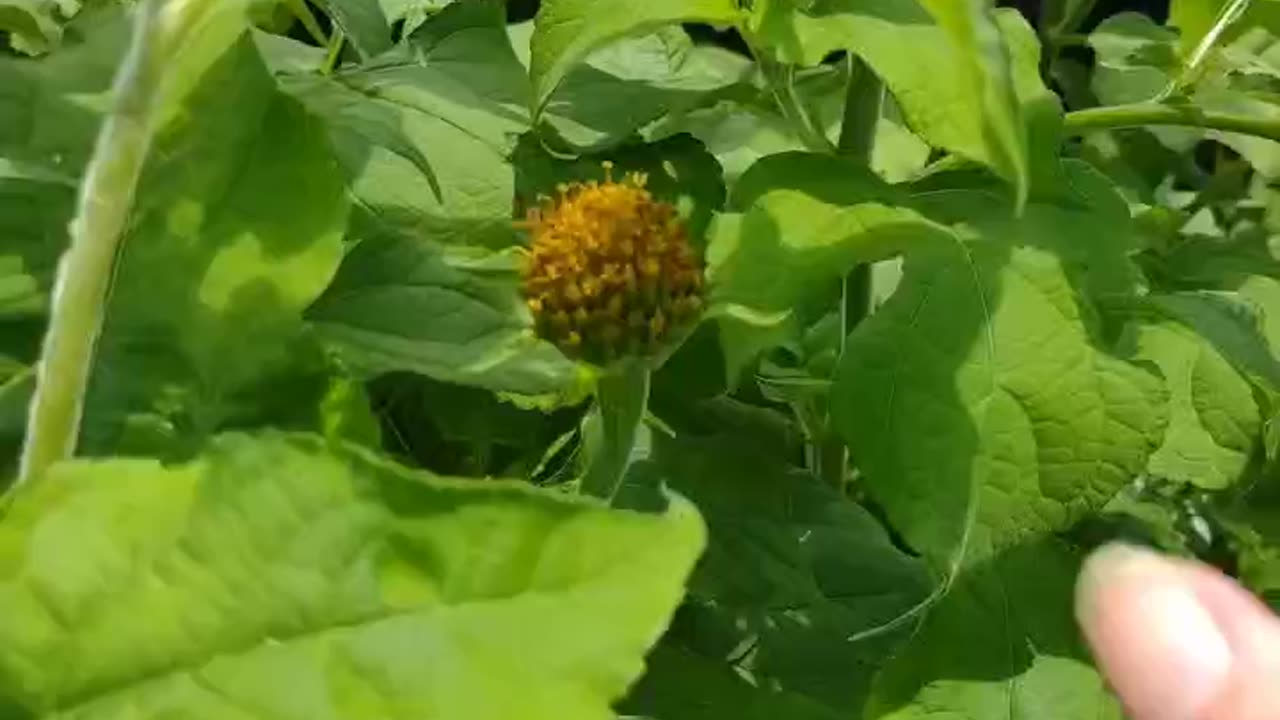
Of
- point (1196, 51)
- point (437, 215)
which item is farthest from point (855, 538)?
point (1196, 51)

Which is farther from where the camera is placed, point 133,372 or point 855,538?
point 855,538

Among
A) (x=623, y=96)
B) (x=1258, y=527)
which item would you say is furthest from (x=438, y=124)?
(x=1258, y=527)

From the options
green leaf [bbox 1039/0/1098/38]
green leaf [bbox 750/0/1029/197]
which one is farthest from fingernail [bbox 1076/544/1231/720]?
green leaf [bbox 1039/0/1098/38]

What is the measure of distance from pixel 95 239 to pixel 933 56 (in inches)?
7.8

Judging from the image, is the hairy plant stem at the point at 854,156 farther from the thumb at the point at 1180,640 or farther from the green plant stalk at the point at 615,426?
the thumb at the point at 1180,640

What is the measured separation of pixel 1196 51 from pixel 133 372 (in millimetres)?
437

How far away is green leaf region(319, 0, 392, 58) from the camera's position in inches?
21.7

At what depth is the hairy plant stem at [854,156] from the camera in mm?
530

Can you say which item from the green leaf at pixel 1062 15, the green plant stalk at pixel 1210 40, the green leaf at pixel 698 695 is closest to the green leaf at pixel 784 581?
the green leaf at pixel 698 695

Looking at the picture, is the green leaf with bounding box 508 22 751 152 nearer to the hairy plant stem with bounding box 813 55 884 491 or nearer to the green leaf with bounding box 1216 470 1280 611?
the hairy plant stem with bounding box 813 55 884 491

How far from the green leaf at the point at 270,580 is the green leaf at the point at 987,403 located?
186 mm

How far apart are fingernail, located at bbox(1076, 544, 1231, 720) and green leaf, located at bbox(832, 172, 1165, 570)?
140 millimetres

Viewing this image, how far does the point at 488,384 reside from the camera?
1.37 feet

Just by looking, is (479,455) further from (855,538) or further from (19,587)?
(19,587)
